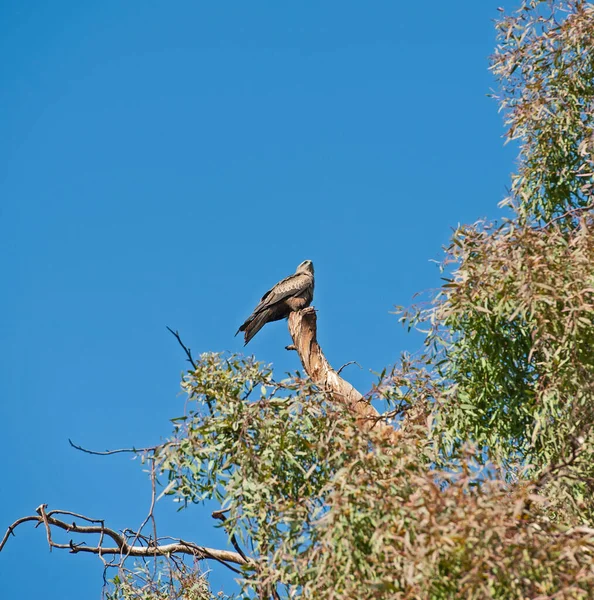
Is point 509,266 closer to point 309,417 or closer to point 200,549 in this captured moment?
point 309,417

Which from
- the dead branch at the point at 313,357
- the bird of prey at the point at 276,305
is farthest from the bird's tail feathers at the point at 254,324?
the dead branch at the point at 313,357

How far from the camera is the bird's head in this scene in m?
9.30

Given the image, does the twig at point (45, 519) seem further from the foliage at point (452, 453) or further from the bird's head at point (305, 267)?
the bird's head at point (305, 267)

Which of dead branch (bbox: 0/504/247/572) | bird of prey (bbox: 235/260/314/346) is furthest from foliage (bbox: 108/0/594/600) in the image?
bird of prey (bbox: 235/260/314/346)

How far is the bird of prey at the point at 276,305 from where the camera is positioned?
8.30 meters

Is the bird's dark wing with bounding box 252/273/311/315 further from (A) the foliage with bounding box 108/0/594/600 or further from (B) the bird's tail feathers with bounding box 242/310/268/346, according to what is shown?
(A) the foliage with bounding box 108/0/594/600

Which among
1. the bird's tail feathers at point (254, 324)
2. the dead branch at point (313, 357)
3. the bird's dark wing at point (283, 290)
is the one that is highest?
the bird's dark wing at point (283, 290)

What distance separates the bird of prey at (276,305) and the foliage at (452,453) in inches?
115

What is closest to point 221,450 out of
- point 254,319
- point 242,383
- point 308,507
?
point 242,383

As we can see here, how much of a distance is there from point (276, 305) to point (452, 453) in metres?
3.62

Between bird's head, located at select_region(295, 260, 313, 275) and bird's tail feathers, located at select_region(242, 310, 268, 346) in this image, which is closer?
bird's tail feathers, located at select_region(242, 310, 268, 346)

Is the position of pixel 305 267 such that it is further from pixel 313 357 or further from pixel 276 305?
pixel 313 357

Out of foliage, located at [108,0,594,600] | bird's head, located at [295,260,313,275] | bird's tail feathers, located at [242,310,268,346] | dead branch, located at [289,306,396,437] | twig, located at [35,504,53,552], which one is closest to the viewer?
foliage, located at [108,0,594,600]

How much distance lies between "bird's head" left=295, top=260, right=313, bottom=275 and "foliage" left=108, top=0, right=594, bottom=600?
362cm
